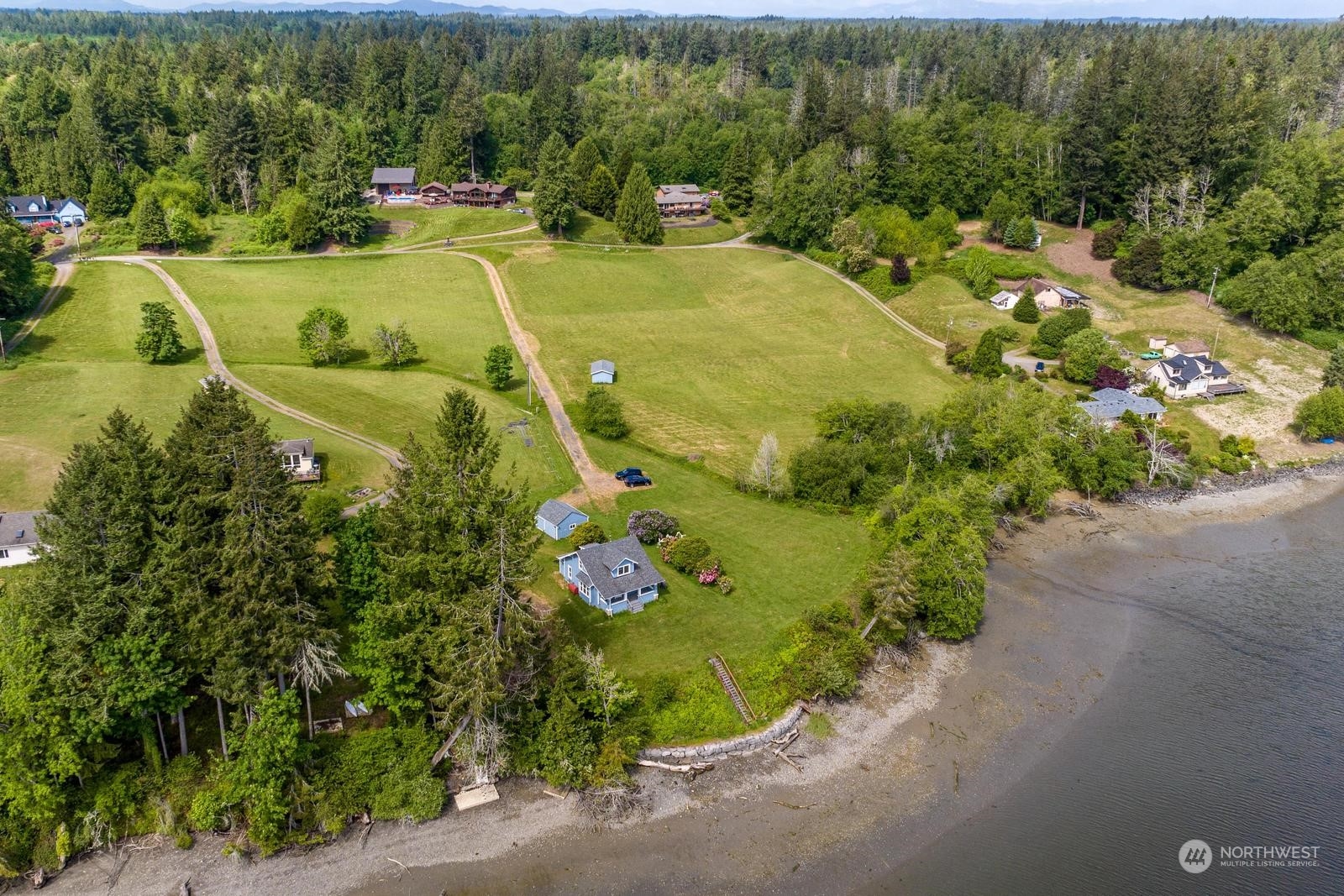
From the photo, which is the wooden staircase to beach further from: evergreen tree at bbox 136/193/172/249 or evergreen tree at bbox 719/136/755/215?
evergreen tree at bbox 719/136/755/215

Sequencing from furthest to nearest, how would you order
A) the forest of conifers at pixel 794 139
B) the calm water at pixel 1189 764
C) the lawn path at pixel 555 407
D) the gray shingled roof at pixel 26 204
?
the gray shingled roof at pixel 26 204
the forest of conifers at pixel 794 139
the lawn path at pixel 555 407
the calm water at pixel 1189 764

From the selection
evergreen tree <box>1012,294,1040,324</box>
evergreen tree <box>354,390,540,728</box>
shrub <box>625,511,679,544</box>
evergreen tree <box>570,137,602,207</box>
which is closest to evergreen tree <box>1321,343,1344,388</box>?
evergreen tree <box>1012,294,1040,324</box>

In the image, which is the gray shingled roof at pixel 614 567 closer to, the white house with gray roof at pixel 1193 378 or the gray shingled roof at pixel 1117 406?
the gray shingled roof at pixel 1117 406

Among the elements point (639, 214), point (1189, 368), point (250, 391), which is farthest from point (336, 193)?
point (1189, 368)

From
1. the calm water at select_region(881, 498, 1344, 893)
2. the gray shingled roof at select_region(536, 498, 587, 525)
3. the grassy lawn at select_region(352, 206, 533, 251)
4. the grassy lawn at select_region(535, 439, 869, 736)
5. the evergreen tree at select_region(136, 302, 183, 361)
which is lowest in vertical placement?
the calm water at select_region(881, 498, 1344, 893)

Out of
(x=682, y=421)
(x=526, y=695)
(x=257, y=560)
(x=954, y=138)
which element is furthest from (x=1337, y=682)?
(x=954, y=138)

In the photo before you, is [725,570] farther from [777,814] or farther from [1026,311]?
[1026,311]

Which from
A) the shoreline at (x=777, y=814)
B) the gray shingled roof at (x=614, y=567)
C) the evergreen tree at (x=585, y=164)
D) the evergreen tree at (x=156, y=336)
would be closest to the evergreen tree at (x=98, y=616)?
the shoreline at (x=777, y=814)
